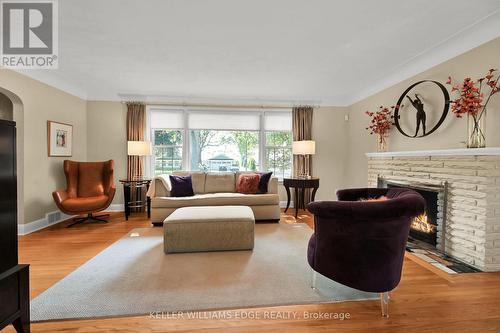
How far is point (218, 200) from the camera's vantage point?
4023mm

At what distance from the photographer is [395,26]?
2418mm

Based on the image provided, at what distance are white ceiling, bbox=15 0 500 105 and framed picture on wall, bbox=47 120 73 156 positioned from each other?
710 mm

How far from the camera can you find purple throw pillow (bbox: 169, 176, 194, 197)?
4.20 m

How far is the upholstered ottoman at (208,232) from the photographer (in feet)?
9.04

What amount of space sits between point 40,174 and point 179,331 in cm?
379

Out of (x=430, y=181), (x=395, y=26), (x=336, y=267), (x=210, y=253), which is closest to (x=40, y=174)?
(x=210, y=253)

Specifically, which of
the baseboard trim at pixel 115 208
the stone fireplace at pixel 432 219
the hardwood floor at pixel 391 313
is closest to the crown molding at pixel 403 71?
the stone fireplace at pixel 432 219

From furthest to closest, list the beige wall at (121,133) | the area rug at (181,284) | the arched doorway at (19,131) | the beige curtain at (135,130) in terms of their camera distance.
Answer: the beige curtain at (135,130) → the arched doorway at (19,131) → the beige wall at (121,133) → the area rug at (181,284)

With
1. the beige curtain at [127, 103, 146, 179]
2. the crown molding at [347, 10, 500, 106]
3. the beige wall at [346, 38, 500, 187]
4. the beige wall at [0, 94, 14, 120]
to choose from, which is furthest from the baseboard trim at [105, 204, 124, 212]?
the crown molding at [347, 10, 500, 106]

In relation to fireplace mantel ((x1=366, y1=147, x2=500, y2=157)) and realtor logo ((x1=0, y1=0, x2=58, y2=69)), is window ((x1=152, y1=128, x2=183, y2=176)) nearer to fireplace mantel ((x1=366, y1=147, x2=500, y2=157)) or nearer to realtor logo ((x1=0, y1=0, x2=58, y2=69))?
realtor logo ((x1=0, y1=0, x2=58, y2=69))

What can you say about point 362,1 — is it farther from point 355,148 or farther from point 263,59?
point 355,148

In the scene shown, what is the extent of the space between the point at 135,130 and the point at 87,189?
146 cm

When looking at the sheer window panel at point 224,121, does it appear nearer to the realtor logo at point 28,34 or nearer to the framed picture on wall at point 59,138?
the framed picture on wall at point 59,138

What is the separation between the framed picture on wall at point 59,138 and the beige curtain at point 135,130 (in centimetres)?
100
